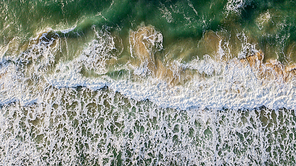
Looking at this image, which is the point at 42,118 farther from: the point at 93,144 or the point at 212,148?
the point at 212,148

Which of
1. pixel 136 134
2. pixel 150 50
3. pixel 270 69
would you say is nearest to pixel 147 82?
pixel 150 50

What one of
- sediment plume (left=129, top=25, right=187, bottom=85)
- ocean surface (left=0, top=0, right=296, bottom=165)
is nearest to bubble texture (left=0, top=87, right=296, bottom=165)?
ocean surface (left=0, top=0, right=296, bottom=165)

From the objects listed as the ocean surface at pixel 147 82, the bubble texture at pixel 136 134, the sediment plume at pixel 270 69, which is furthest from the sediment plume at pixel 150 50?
the sediment plume at pixel 270 69

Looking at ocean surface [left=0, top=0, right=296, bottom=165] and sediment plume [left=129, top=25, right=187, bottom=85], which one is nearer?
ocean surface [left=0, top=0, right=296, bottom=165]

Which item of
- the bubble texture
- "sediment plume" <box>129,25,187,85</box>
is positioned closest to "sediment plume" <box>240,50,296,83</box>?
the bubble texture

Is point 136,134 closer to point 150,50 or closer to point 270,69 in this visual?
point 150,50

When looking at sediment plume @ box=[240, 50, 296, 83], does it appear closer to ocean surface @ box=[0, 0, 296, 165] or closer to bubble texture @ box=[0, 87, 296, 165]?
ocean surface @ box=[0, 0, 296, 165]

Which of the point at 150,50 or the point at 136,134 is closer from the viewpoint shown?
the point at 136,134

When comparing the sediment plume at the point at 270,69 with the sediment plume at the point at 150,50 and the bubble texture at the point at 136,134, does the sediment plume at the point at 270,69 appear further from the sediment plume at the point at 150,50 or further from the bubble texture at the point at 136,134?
the sediment plume at the point at 150,50

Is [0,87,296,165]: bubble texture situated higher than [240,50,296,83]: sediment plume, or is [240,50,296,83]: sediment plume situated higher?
[240,50,296,83]: sediment plume

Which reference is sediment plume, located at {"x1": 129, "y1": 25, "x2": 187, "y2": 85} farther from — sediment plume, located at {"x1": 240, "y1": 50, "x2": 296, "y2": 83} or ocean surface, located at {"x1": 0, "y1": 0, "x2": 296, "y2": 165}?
sediment plume, located at {"x1": 240, "y1": 50, "x2": 296, "y2": 83}
